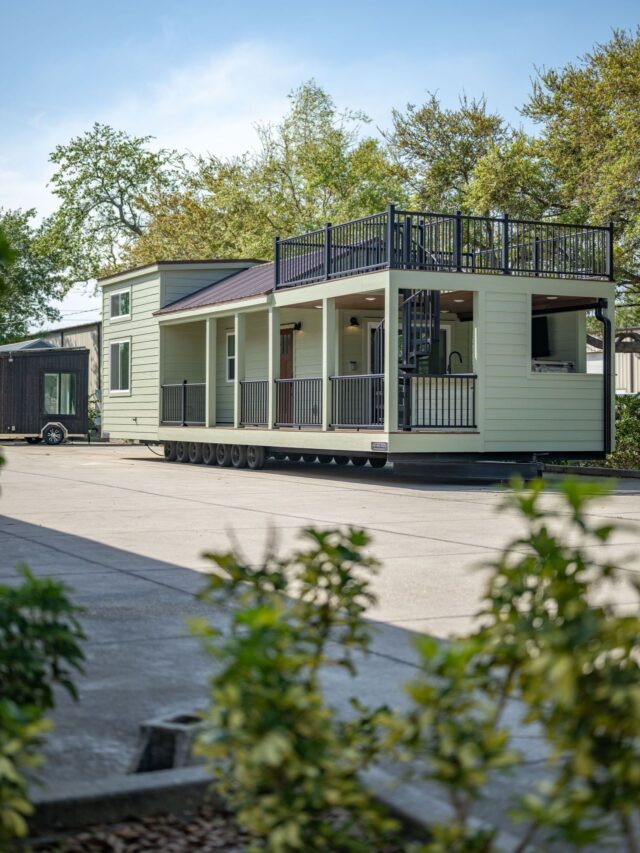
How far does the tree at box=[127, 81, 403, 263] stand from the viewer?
157ft

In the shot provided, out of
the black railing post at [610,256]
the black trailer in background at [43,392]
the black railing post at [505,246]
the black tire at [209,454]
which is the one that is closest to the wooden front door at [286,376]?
the black tire at [209,454]

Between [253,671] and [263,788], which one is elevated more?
[253,671]

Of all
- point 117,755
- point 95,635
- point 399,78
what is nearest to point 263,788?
point 117,755

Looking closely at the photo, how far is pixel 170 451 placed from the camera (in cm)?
3033

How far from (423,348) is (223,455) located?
7.24 m

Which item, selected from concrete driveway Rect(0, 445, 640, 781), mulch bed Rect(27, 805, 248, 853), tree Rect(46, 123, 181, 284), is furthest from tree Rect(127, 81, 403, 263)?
mulch bed Rect(27, 805, 248, 853)

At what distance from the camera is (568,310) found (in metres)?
23.7

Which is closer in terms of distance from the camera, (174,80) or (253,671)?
(253,671)

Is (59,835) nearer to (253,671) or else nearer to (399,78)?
(253,671)

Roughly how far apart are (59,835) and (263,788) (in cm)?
104

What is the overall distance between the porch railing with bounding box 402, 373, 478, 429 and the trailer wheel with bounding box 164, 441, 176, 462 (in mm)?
10662

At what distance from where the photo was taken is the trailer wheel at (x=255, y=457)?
2523 cm

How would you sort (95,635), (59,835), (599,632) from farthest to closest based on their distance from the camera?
(95,635) < (59,835) < (599,632)

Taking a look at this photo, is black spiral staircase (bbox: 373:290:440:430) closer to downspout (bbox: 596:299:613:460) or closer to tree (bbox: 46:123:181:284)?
downspout (bbox: 596:299:613:460)
